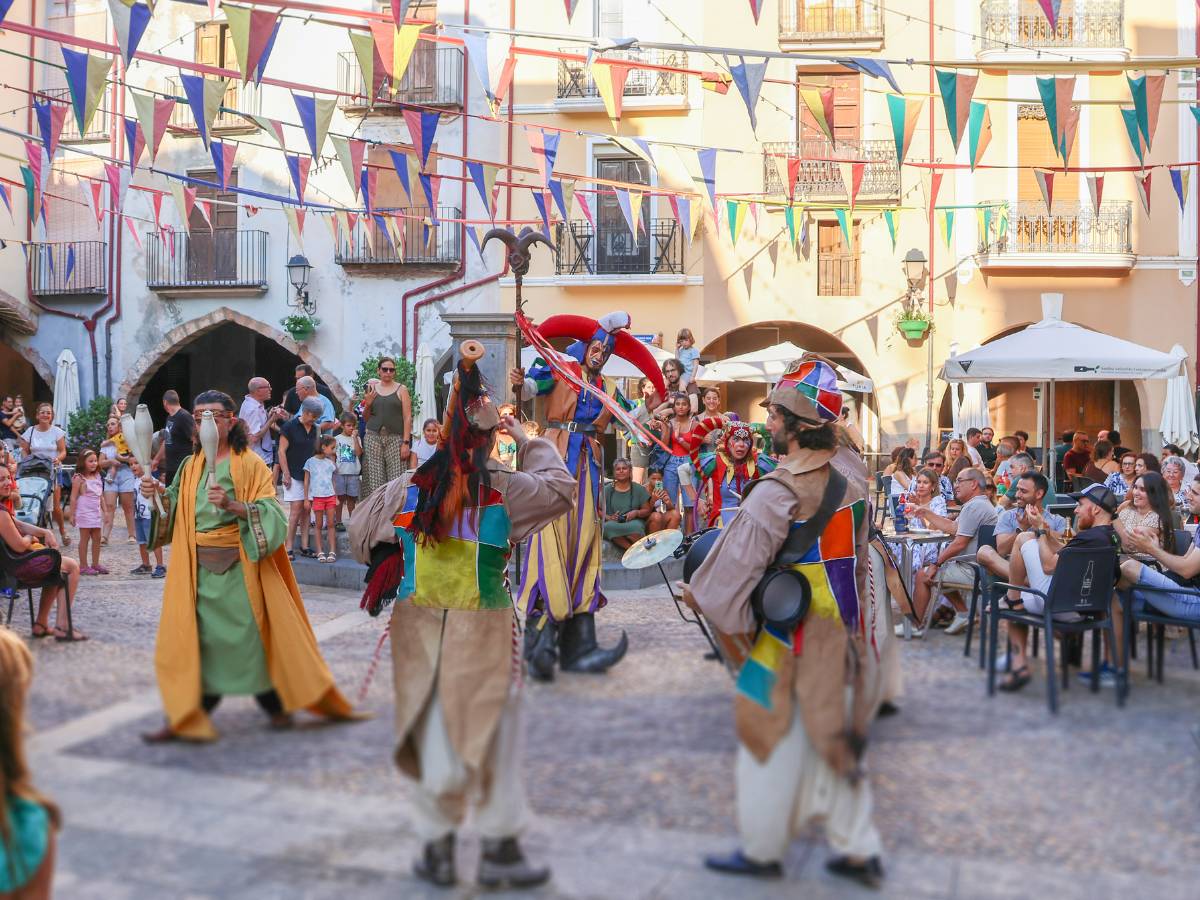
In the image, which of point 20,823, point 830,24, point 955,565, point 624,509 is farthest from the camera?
point 830,24

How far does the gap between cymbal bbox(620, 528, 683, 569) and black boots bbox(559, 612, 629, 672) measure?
1.22ft

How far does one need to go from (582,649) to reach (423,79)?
56.9 feet

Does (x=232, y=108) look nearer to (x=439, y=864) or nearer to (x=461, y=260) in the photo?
(x=461, y=260)

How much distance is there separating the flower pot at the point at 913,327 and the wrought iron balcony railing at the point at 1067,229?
1422 mm

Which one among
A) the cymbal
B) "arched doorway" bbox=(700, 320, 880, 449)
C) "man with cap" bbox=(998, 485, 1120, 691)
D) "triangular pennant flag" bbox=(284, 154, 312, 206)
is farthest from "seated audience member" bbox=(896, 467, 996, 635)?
"arched doorway" bbox=(700, 320, 880, 449)

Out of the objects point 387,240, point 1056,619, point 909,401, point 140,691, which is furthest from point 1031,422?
point 140,691

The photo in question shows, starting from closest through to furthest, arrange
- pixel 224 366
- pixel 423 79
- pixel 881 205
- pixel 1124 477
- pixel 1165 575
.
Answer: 1. pixel 1165 575
2. pixel 1124 477
3. pixel 881 205
4. pixel 423 79
5. pixel 224 366

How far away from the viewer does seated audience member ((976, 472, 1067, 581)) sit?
301 inches

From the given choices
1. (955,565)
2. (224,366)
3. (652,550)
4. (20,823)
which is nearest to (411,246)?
(224,366)

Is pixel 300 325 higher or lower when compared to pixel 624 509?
higher

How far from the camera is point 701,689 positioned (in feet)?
22.2

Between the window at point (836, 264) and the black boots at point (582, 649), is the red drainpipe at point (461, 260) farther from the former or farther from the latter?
the black boots at point (582, 649)

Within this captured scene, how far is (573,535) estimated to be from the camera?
7.36 metres

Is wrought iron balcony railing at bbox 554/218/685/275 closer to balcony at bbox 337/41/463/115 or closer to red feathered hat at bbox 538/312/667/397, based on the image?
balcony at bbox 337/41/463/115
